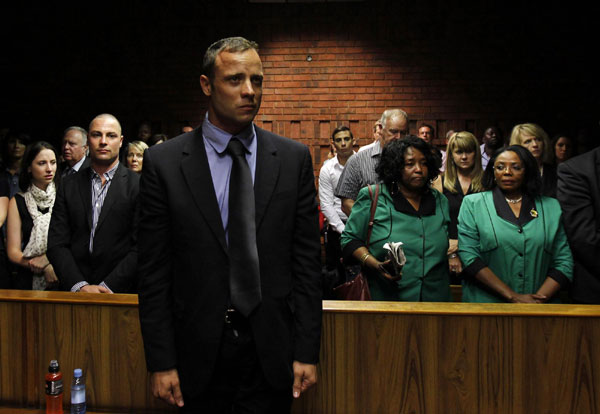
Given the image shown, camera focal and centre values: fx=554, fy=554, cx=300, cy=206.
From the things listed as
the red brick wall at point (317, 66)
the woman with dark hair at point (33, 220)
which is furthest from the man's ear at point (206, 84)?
the red brick wall at point (317, 66)

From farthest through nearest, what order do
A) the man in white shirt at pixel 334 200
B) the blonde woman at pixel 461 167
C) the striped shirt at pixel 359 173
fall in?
the man in white shirt at pixel 334 200, the striped shirt at pixel 359 173, the blonde woman at pixel 461 167

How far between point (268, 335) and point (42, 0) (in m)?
6.80

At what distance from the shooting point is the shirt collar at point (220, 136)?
4.62ft

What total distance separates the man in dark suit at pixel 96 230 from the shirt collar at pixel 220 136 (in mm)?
1200

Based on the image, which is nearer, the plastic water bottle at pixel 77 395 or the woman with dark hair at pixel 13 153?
the plastic water bottle at pixel 77 395

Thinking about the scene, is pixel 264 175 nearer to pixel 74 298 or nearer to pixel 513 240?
pixel 74 298

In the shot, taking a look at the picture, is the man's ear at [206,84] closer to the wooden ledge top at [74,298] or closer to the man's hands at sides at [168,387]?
the man's hands at sides at [168,387]

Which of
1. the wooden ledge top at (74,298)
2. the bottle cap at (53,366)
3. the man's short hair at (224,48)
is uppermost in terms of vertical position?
the man's short hair at (224,48)

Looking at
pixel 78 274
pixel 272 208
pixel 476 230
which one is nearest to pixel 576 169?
pixel 476 230

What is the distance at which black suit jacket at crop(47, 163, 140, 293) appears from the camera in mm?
2434

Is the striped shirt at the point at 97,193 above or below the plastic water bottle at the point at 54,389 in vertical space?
above

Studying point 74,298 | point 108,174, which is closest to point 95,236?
point 108,174

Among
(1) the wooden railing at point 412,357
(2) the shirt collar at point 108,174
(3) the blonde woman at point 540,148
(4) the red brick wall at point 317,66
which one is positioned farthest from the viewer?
(4) the red brick wall at point 317,66

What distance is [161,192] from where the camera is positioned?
1.37 meters
